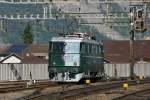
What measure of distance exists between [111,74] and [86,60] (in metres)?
16.8

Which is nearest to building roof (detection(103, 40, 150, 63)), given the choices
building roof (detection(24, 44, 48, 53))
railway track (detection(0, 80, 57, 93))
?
building roof (detection(24, 44, 48, 53))

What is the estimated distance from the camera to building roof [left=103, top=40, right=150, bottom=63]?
98119 mm

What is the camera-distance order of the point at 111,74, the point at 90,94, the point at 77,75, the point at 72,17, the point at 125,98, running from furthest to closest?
the point at 72,17 → the point at 111,74 → the point at 77,75 → the point at 90,94 → the point at 125,98

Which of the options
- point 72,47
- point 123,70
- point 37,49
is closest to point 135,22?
point 123,70

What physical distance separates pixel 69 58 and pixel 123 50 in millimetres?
67334

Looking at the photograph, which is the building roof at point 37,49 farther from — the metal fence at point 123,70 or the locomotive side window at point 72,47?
the locomotive side window at point 72,47

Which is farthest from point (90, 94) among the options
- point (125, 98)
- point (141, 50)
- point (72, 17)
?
point (141, 50)

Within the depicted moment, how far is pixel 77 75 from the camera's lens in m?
38.9

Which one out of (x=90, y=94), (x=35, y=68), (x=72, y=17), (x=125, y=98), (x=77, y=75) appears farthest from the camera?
(x=72, y=17)

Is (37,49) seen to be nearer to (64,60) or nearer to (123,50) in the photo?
(123,50)

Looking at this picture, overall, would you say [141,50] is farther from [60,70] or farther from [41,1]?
[60,70]

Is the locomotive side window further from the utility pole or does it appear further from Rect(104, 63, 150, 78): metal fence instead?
Rect(104, 63, 150, 78): metal fence

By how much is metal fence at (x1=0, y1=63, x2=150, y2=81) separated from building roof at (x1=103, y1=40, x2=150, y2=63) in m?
36.6

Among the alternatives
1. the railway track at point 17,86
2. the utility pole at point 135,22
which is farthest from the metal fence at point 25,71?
the railway track at point 17,86
